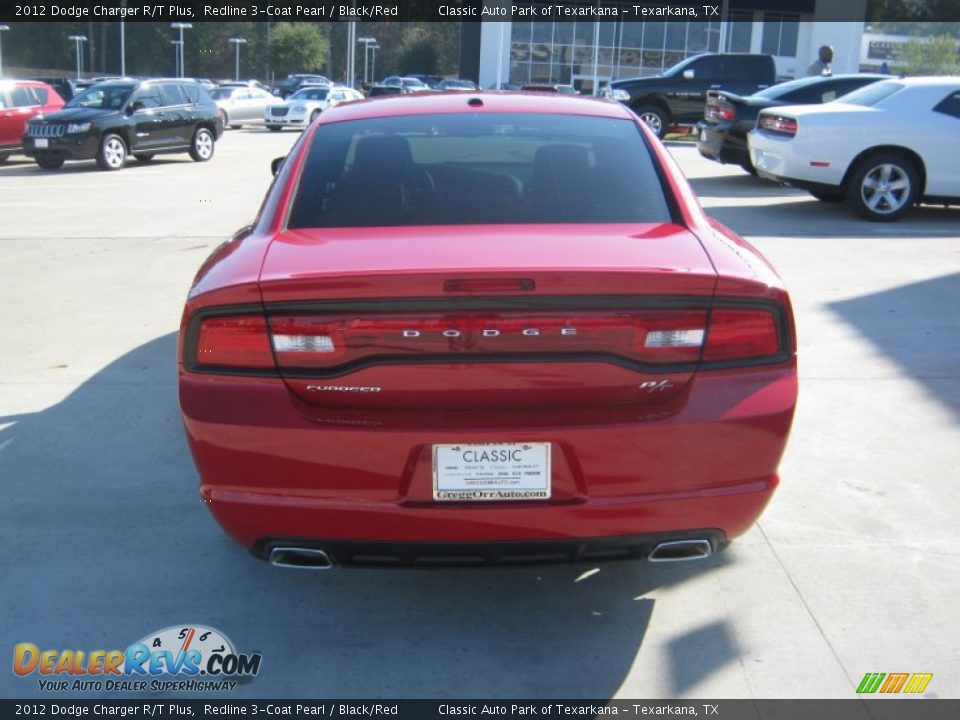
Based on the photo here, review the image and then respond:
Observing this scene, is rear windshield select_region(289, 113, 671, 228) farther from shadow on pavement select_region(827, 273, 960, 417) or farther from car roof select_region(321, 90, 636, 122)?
shadow on pavement select_region(827, 273, 960, 417)

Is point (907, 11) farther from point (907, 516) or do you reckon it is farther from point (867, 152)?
point (907, 516)

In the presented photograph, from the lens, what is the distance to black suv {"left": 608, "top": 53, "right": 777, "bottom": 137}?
76.8ft

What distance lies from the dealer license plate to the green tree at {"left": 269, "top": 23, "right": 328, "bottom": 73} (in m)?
92.9

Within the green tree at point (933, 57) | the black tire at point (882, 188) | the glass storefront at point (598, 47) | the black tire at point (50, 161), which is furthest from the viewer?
the green tree at point (933, 57)

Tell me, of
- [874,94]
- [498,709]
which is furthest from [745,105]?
[498,709]

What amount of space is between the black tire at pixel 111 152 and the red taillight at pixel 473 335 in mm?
17557

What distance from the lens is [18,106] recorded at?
20.1 metres

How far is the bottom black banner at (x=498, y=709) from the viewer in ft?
9.82

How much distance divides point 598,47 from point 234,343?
57.8m

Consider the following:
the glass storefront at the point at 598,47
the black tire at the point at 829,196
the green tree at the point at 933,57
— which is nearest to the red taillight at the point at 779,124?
the black tire at the point at 829,196

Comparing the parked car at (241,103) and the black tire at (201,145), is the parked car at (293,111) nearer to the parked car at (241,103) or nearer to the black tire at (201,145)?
the parked car at (241,103)

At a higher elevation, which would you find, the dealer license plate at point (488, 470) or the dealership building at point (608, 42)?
the dealership building at point (608, 42)

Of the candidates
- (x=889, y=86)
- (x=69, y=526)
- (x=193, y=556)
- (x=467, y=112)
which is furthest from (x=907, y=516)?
(x=889, y=86)

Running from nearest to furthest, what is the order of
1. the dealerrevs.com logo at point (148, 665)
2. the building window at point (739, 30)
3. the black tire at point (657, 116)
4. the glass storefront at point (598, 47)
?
the dealerrevs.com logo at point (148, 665)
the black tire at point (657, 116)
the glass storefront at point (598, 47)
the building window at point (739, 30)
